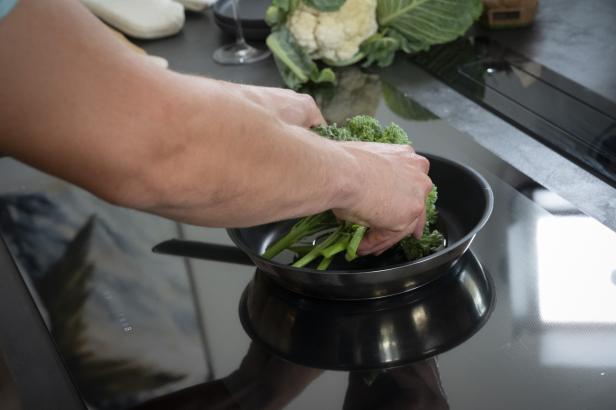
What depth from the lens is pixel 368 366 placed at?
2.70ft

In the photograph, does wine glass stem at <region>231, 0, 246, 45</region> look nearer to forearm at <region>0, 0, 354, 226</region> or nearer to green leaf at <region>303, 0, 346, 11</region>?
green leaf at <region>303, 0, 346, 11</region>

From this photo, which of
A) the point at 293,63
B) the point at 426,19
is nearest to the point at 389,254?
the point at 293,63

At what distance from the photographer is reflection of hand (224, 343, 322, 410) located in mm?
792

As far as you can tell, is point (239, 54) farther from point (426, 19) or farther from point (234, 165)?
point (234, 165)

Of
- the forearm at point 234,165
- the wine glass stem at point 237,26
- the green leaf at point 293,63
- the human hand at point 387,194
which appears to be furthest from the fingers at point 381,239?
the wine glass stem at point 237,26

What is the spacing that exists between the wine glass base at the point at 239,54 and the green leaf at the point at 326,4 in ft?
0.70

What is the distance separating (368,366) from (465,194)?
0.30m

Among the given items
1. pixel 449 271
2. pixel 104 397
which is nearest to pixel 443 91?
pixel 449 271

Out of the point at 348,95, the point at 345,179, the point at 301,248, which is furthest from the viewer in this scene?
the point at 348,95

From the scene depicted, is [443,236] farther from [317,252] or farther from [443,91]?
[443,91]

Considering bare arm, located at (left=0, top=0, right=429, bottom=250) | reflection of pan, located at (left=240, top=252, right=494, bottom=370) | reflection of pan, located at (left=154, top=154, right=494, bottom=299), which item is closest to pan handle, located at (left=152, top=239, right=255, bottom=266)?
reflection of pan, located at (left=154, top=154, right=494, bottom=299)

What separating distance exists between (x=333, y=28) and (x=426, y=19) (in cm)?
22

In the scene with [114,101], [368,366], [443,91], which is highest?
[114,101]

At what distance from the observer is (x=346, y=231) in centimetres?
94
